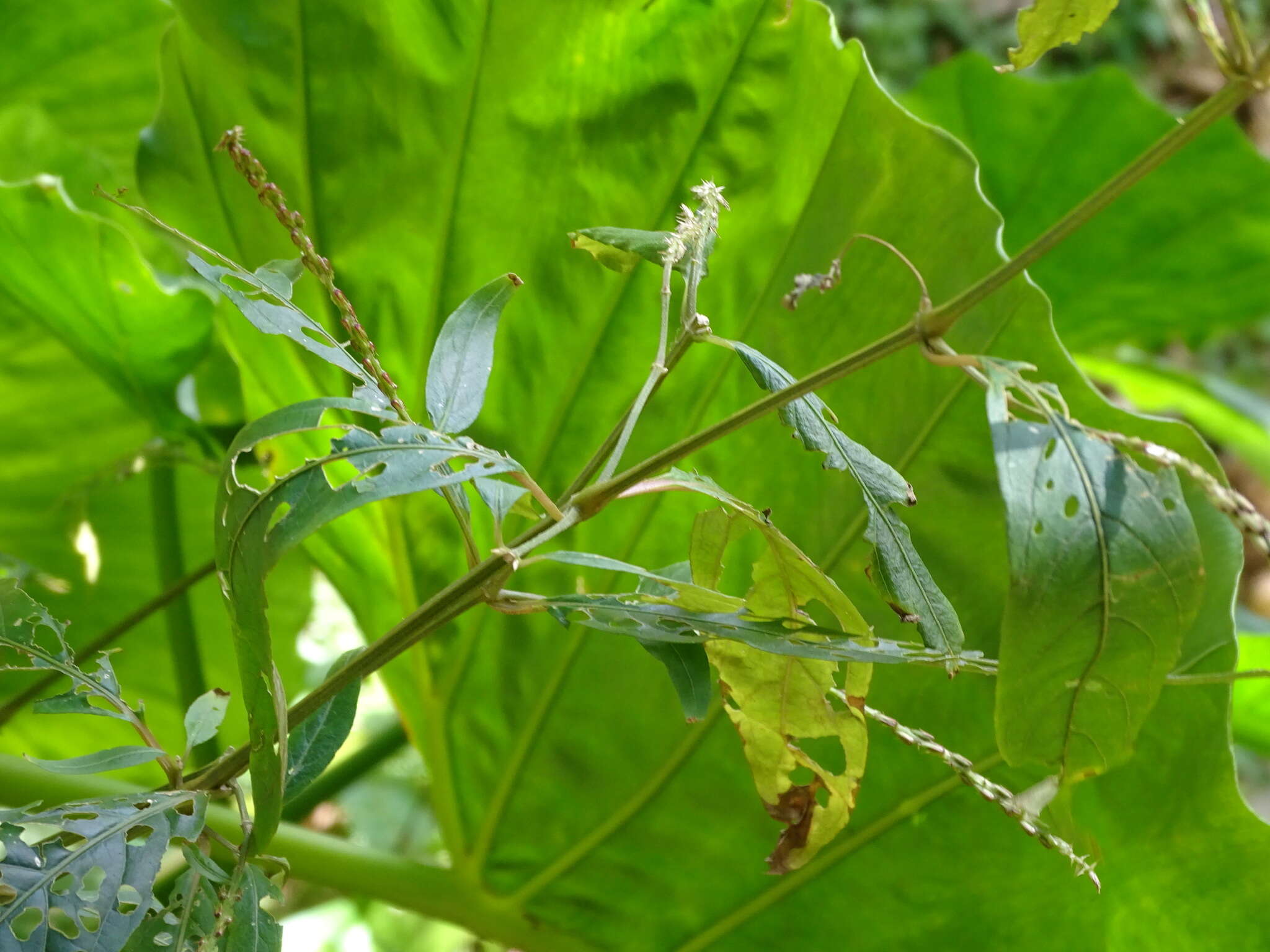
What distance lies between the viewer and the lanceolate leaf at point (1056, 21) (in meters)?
0.29

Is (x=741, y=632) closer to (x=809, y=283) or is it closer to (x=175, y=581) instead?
(x=809, y=283)

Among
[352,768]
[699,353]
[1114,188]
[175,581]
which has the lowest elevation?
[352,768]

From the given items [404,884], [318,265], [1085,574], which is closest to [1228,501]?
[1085,574]

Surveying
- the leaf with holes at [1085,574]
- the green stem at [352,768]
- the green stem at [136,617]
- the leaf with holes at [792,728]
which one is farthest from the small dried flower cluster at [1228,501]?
the green stem at [352,768]

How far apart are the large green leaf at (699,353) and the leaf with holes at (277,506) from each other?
289 mm

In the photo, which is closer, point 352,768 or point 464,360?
point 464,360

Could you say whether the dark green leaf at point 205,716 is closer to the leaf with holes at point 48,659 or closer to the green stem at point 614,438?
the leaf with holes at point 48,659

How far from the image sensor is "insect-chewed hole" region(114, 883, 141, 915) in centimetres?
27

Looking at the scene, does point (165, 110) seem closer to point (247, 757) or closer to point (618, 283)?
point (618, 283)

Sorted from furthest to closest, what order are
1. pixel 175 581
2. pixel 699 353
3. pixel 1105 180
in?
pixel 1105 180
pixel 175 581
pixel 699 353

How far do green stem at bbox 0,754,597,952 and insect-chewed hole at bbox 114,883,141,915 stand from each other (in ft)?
0.86

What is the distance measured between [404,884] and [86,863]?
15.2 inches

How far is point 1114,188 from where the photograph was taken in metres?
0.27

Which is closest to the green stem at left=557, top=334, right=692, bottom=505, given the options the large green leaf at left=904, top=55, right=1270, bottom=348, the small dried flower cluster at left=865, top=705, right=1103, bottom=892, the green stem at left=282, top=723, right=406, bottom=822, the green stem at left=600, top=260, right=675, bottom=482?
the green stem at left=600, top=260, right=675, bottom=482
